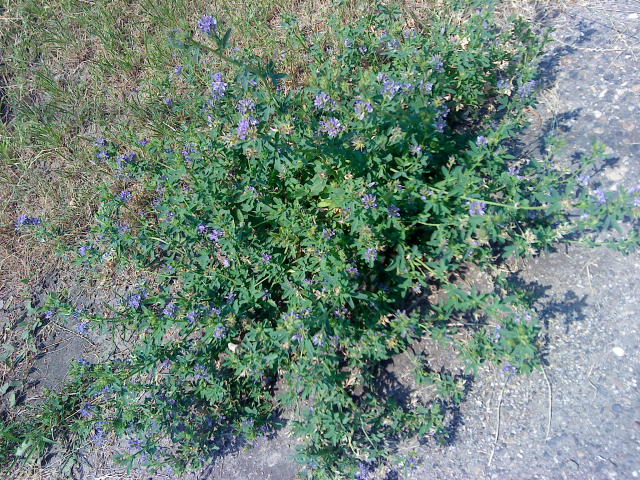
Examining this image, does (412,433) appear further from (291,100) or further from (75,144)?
(75,144)

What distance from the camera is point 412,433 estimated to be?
9.72 ft

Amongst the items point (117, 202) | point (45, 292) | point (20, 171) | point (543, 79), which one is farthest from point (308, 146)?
point (20, 171)

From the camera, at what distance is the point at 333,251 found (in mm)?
2959

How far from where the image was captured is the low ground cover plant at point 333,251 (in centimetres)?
280

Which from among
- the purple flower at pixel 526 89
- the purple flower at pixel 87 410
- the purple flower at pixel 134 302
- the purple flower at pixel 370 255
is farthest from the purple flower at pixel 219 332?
the purple flower at pixel 526 89

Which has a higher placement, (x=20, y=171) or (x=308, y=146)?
(x=308, y=146)

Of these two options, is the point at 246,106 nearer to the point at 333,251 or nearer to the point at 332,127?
the point at 332,127

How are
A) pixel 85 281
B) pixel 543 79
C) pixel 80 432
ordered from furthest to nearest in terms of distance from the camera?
pixel 85 281 < pixel 543 79 < pixel 80 432

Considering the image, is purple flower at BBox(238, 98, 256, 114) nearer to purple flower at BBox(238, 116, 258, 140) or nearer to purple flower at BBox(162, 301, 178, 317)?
purple flower at BBox(238, 116, 258, 140)

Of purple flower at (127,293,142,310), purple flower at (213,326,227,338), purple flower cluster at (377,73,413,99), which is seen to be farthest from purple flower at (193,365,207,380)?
purple flower cluster at (377,73,413,99)

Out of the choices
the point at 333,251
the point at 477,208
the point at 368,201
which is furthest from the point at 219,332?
the point at 477,208

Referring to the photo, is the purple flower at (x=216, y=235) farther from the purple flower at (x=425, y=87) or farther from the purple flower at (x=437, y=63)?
the purple flower at (x=437, y=63)

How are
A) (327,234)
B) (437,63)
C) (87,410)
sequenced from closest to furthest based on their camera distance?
1. (327,234)
2. (437,63)
3. (87,410)

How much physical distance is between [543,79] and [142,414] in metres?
3.79
